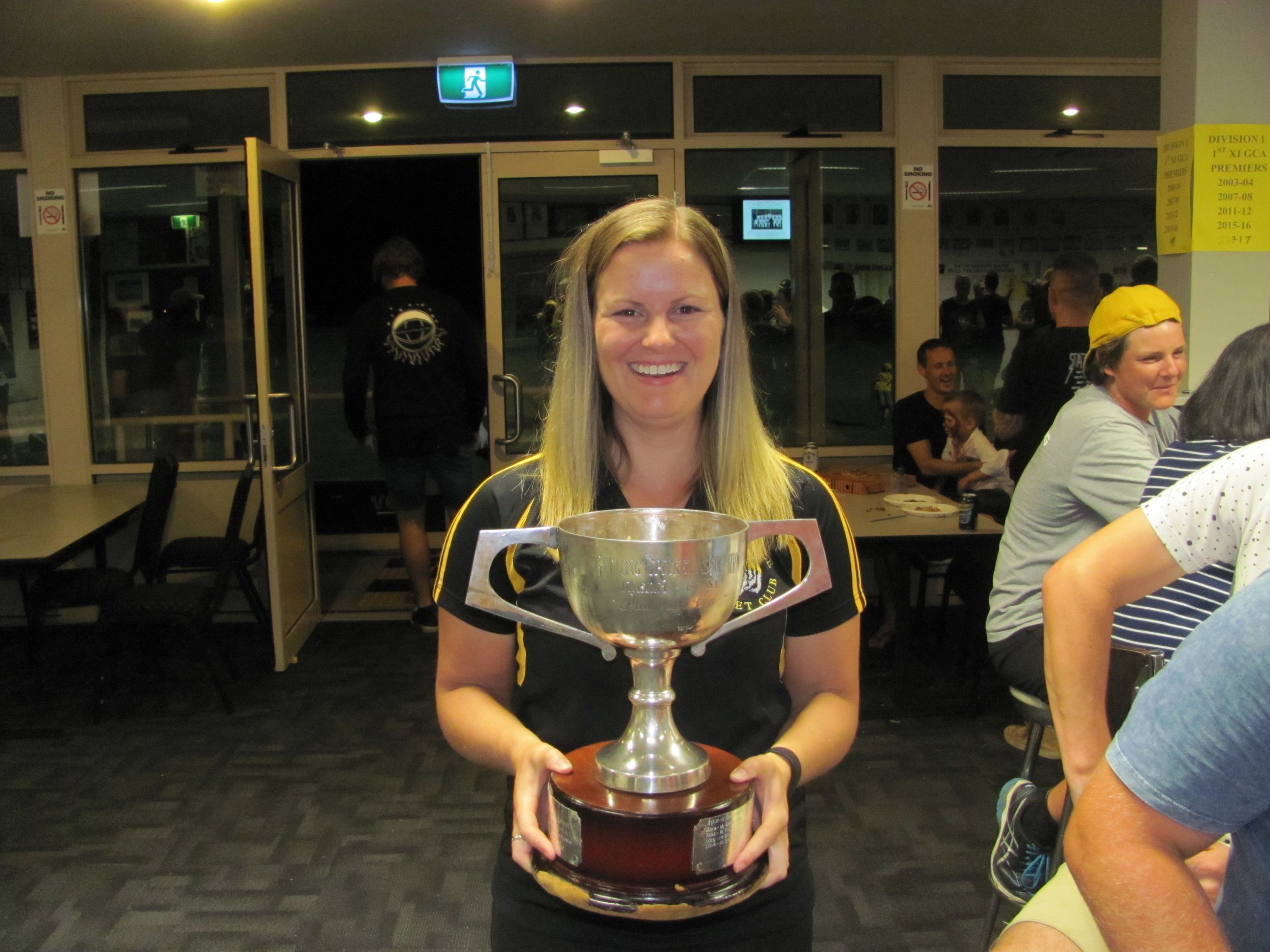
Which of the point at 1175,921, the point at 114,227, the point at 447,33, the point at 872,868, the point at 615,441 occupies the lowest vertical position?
the point at 872,868

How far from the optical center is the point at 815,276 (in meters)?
5.05

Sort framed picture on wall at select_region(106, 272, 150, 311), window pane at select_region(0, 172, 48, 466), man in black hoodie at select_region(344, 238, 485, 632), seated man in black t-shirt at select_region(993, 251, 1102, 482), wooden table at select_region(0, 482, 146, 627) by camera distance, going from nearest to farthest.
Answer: wooden table at select_region(0, 482, 146, 627), seated man in black t-shirt at select_region(993, 251, 1102, 482), man in black hoodie at select_region(344, 238, 485, 632), window pane at select_region(0, 172, 48, 466), framed picture on wall at select_region(106, 272, 150, 311)

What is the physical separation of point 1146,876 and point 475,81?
4525mm

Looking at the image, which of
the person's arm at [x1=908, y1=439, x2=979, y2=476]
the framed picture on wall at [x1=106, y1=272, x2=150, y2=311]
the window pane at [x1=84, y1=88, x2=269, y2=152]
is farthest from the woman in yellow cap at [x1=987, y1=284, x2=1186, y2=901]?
the framed picture on wall at [x1=106, y1=272, x2=150, y2=311]

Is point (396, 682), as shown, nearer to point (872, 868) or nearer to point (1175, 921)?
point (872, 868)

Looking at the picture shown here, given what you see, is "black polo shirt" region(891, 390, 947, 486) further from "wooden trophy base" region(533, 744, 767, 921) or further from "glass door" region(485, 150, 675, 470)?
"wooden trophy base" region(533, 744, 767, 921)

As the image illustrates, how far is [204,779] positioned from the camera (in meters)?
3.22

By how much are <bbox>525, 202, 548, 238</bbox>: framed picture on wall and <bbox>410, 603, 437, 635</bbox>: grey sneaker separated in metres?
1.84

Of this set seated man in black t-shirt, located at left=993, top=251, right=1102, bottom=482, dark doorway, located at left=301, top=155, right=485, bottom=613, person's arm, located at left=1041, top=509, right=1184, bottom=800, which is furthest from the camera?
dark doorway, located at left=301, top=155, right=485, bottom=613

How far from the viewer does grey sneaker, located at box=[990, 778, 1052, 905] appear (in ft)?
6.22

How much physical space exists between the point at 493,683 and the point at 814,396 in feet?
13.6

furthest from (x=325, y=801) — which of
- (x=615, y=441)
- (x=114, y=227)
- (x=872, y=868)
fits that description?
(x=114, y=227)

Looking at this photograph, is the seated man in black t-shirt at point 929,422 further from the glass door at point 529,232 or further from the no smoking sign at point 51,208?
the no smoking sign at point 51,208

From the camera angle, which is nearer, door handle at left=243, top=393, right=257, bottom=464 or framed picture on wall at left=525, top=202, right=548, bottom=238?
door handle at left=243, top=393, right=257, bottom=464
